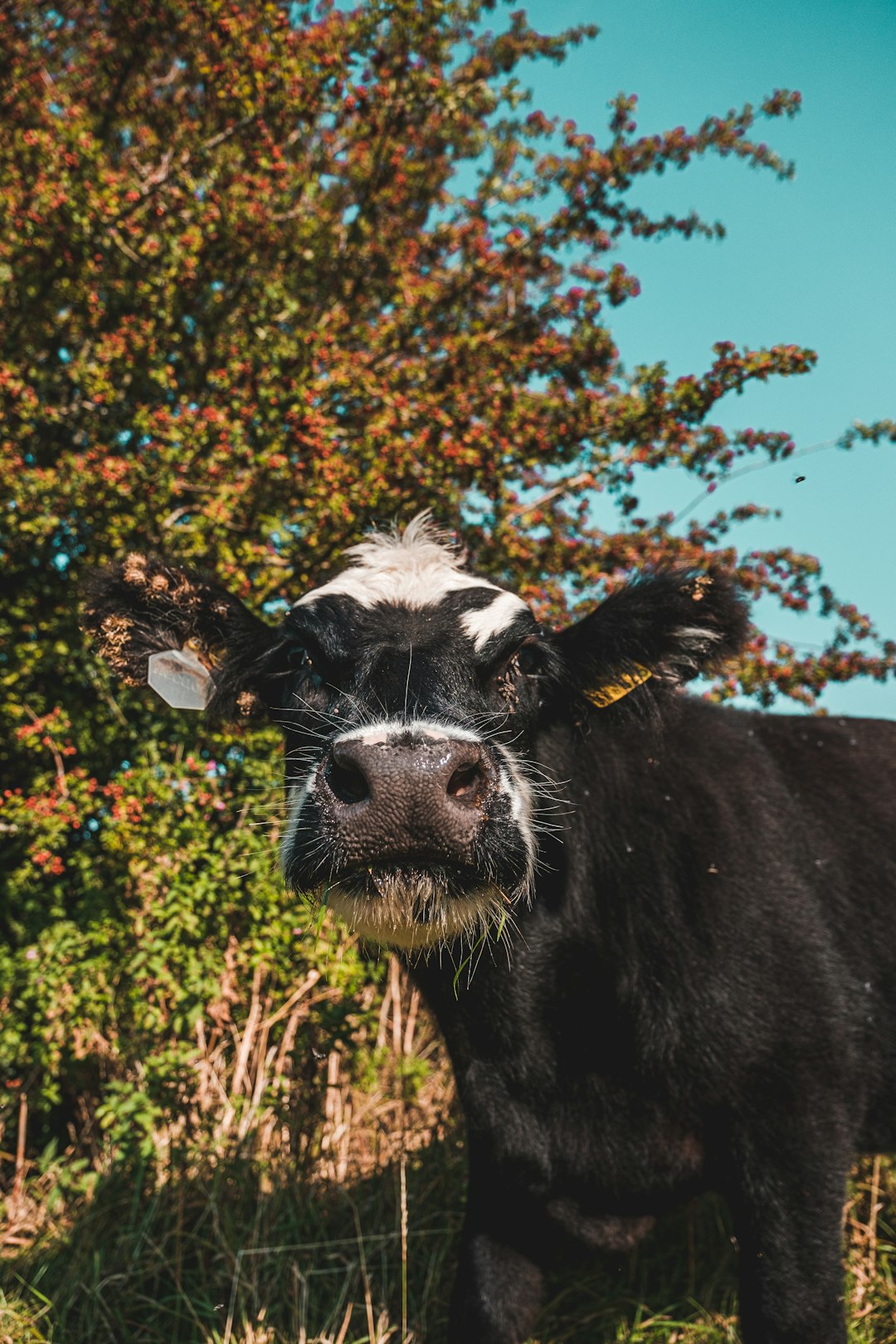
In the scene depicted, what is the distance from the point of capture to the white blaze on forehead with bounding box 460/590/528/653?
8.36 feet

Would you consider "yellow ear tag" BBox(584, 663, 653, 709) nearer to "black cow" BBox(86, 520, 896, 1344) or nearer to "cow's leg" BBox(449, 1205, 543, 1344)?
"black cow" BBox(86, 520, 896, 1344)

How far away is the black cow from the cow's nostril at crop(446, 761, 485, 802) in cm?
2

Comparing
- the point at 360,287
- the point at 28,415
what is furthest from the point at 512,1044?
the point at 360,287

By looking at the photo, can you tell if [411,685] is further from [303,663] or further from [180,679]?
[180,679]

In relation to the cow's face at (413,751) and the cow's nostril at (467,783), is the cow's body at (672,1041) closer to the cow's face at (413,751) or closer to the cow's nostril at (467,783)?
the cow's face at (413,751)

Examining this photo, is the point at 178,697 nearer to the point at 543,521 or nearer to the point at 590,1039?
the point at 590,1039

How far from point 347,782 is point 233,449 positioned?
296 centimetres

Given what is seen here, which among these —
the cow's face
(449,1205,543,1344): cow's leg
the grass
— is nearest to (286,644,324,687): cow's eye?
the cow's face

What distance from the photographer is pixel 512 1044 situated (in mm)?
2789

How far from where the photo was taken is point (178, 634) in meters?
3.26

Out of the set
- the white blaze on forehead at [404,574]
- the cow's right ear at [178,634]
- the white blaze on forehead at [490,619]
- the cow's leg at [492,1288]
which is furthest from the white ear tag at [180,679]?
the cow's leg at [492,1288]

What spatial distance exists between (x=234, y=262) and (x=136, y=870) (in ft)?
11.6

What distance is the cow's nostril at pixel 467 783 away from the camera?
80.7 inches

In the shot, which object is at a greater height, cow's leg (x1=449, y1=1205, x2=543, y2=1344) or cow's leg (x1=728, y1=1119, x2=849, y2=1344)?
cow's leg (x1=728, y1=1119, x2=849, y2=1344)
